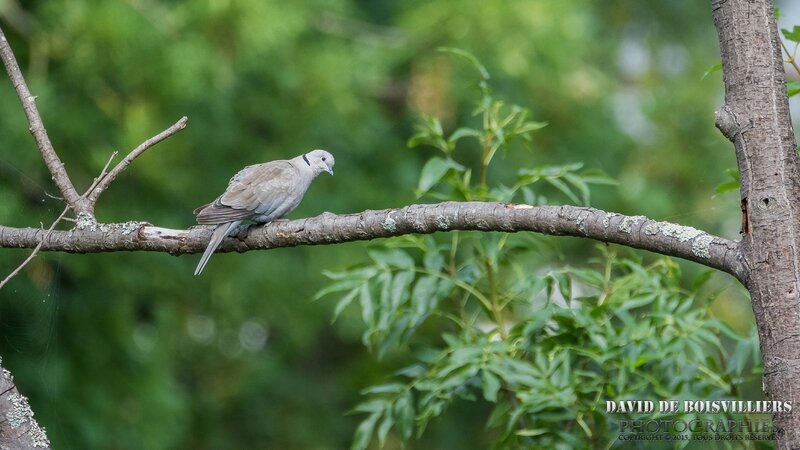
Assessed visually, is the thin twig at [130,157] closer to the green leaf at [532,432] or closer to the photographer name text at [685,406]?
the green leaf at [532,432]

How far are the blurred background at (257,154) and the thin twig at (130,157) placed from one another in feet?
2.47

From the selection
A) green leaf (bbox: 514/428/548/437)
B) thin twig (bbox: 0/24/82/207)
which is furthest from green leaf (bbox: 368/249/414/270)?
thin twig (bbox: 0/24/82/207)

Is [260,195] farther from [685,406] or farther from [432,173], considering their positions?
[685,406]

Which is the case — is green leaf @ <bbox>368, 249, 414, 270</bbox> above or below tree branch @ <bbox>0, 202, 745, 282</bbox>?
above

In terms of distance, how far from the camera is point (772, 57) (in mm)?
1901

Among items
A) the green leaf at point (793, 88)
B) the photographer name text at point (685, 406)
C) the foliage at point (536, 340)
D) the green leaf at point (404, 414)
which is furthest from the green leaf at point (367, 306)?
the green leaf at point (793, 88)

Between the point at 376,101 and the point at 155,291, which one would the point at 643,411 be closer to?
the point at 155,291

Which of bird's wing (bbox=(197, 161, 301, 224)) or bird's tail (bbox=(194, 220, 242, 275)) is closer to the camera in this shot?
bird's tail (bbox=(194, 220, 242, 275))

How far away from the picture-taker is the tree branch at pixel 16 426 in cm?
209

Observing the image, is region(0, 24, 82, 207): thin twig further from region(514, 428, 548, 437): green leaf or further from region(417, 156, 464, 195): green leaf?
region(514, 428, 548, 437): green leaf

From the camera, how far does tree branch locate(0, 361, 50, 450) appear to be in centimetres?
209

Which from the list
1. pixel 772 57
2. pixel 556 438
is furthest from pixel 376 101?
pixel 772 57

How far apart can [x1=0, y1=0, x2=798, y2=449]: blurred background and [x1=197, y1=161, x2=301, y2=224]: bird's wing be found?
0.73 m

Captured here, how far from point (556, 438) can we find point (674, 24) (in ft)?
24.3
